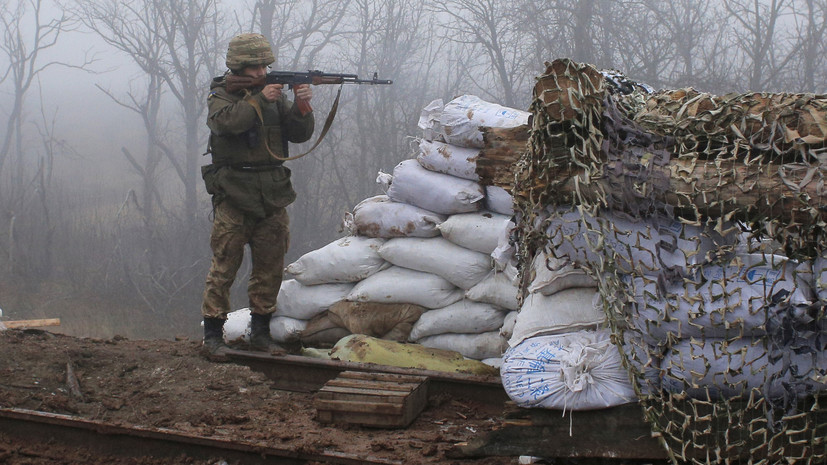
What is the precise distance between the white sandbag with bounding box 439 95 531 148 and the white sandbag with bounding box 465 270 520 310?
2.65 ft

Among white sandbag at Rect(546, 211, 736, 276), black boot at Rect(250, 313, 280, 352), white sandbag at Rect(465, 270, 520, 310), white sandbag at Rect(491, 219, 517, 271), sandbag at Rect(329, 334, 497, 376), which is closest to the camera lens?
white sandbag at Rect(546, 211, 736, 276)

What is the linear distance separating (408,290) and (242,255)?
104cm

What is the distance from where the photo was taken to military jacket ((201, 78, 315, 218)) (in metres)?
4.63

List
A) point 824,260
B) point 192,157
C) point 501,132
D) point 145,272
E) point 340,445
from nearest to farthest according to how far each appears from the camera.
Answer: point 824,260
point 340,445
point 501,132
point 145,272
point 192,157

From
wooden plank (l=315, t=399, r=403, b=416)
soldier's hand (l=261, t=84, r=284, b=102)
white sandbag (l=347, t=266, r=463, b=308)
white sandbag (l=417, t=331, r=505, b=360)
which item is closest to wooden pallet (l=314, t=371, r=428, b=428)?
wooden plank (l=315, t=399, r=403, b=416)

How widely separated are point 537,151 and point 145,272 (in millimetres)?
10881

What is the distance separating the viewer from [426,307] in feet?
16.1

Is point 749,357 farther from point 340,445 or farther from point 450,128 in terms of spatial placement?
point 450,128

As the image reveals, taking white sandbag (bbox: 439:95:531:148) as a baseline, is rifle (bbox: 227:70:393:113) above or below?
above

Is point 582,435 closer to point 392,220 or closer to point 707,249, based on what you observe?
point 707,249

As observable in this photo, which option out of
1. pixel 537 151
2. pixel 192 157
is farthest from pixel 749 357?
pixel 192 157

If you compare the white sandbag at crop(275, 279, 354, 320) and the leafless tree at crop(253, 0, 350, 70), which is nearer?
the white sandbag at crop(275, 279, 354, 320)

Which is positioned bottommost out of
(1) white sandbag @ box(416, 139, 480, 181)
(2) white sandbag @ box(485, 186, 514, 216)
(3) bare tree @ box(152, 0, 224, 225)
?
(2) white sandbag @ box(485, 186, 514, 216)

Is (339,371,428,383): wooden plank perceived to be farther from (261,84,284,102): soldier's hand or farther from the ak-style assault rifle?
the ak-style assault rifle
